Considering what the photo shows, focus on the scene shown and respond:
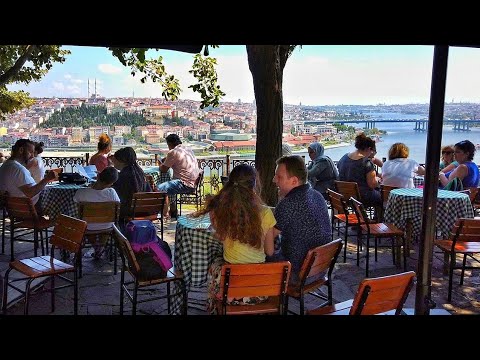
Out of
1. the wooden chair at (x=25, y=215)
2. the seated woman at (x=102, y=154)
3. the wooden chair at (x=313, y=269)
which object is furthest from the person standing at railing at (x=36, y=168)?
the wooden chair at (x=313, y=269)

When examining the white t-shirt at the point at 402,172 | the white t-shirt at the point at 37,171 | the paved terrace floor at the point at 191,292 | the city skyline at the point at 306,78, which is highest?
the city skyline at the point at 306,78

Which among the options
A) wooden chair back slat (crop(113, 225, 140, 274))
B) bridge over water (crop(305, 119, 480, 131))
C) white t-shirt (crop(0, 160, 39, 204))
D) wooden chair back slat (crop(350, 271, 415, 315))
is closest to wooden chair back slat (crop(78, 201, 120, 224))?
white t-shirt (crop(0, 160, 39, 204))

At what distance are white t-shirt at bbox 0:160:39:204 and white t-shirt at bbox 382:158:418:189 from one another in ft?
15.0

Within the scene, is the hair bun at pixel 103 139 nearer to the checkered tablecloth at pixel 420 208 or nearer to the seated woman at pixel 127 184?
the seated woman at pixel 127 184

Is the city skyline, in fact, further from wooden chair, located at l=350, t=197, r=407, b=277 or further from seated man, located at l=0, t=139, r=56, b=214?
seated man, located at l=0, t=139, r=56, b=214

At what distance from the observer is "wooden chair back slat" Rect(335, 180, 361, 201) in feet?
21.5

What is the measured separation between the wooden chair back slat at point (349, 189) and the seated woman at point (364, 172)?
0.34 m

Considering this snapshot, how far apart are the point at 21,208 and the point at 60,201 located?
470mm

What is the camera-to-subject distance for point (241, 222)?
3.52 m

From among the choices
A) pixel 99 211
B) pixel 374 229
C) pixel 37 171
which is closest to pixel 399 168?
pixel 374 229

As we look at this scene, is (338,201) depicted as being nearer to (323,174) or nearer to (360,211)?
(360,211)

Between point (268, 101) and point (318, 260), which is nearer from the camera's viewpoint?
point (318, 260)

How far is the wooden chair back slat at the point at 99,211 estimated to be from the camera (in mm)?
5183

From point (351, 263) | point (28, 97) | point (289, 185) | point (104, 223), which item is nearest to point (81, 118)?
point (28, 97)
